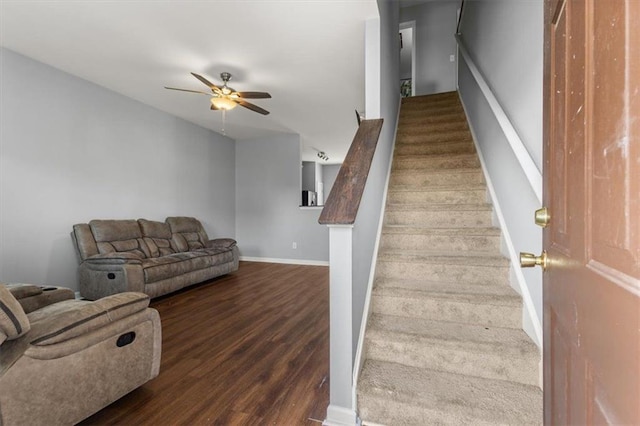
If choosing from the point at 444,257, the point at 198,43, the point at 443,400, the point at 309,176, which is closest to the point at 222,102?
the point at 198,43

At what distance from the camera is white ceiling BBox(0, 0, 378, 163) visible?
7.48 ft

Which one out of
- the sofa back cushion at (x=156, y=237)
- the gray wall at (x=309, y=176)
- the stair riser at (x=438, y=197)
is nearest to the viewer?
the stair riser at (x=438, y=197)

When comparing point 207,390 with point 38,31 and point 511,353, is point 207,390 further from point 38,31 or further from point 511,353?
point 38,31

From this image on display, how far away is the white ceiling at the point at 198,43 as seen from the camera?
7.48 feet

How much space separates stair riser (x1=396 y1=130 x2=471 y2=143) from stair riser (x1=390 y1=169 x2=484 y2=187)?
708 mm

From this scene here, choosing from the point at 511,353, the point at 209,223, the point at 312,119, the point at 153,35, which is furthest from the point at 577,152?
the point at 209,223

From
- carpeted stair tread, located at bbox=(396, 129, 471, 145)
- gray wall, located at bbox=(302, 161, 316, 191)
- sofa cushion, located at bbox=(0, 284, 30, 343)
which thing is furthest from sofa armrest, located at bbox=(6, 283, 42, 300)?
gray wall, located at bbox=(302, 161, 316, 191)

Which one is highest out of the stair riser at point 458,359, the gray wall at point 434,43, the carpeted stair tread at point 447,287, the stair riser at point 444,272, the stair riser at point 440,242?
the gray wall at point 434,43

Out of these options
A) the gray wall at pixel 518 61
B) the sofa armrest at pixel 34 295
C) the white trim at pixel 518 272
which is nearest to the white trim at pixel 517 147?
the gray wall at pixel 518 61

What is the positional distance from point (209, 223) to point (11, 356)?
4.71 meters

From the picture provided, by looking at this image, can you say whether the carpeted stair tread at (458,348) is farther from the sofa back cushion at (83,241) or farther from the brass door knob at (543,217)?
the sofa back cushion at (83,241)

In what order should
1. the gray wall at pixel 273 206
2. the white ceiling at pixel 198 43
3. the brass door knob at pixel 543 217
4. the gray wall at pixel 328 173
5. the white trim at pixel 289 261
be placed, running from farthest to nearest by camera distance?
the gray wall at pixel 328 173, the gray wall at pixel 273 206, the white trim at pixel 289 261, the white ceiling at pixel 198 43, the brass door knob at pixel 543 217

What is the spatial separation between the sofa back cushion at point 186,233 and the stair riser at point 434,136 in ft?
11.8

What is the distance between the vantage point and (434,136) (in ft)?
11.0
